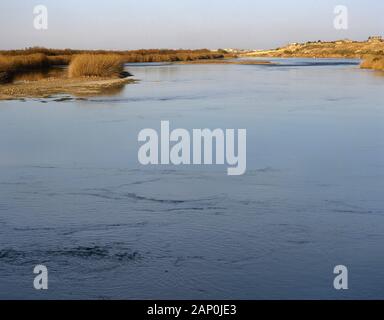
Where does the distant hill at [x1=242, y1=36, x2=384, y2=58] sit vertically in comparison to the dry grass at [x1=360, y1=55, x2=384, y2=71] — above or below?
above

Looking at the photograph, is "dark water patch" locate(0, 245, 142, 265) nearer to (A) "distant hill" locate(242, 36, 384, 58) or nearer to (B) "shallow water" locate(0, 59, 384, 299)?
(B) "shallow water" locate(0, 59, 384, 299)

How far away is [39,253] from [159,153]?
324 centimetres

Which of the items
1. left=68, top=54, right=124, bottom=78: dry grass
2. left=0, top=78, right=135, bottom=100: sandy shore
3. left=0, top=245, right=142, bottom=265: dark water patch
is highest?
left=68, top=54, right=124, bottom=78: dry grass

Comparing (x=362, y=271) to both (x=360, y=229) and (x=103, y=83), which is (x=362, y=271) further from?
(x=103, y=83)

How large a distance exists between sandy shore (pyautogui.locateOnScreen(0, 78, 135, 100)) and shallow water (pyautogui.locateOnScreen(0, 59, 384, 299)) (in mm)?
5125

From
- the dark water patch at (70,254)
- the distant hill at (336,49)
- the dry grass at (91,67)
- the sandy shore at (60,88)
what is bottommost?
the dark water patch at (70,254)

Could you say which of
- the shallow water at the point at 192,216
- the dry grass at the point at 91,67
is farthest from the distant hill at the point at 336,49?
the shallow water at the point at 192,216

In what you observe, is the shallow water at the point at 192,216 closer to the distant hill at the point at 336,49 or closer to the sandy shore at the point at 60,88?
the sandy shore at the point at 60,88

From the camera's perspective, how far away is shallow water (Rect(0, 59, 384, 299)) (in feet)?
11.1

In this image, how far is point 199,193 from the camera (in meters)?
5.16

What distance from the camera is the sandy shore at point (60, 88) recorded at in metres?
13.8

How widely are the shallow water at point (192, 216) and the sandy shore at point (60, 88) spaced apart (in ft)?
16.8

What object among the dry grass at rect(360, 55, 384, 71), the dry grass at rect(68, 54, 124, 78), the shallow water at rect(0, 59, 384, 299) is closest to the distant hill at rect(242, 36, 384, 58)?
the dry grass at rect(360, 55, 384, 71)
